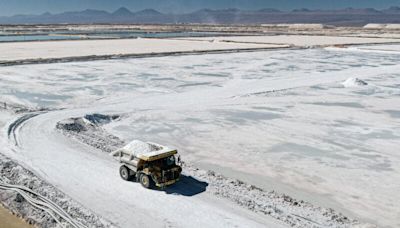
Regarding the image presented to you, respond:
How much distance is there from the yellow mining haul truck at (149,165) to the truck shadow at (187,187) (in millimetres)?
292

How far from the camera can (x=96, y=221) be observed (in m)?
12.3

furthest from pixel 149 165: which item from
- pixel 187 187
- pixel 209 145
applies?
pixel 209 145

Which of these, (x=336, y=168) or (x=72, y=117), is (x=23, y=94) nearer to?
(x=72, y=117)

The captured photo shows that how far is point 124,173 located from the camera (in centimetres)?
1501

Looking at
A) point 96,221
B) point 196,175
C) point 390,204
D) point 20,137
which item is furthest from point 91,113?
point 390,204

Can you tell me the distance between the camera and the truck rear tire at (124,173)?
14891mm

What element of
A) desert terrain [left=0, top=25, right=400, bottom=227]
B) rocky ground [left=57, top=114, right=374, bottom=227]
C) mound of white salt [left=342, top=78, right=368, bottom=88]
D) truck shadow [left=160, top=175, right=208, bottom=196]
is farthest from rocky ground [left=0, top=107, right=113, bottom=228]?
mound of white salt [left=342, top=78, right=368, bottom=88]

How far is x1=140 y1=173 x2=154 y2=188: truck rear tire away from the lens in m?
14.2

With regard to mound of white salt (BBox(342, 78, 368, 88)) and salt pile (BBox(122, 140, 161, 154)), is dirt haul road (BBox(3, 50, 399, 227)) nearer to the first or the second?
salt pile (BBox(122, 140, 161, 154))

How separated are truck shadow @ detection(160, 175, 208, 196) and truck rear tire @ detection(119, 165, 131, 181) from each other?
140 cm

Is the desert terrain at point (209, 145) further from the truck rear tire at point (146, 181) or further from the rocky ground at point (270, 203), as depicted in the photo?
the truck rear tire at point (146, 181)

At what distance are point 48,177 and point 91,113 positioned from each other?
984 centimetres

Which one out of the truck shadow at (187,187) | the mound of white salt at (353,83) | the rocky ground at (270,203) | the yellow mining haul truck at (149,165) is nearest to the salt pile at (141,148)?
the yellow mining haul truck at (149,165)

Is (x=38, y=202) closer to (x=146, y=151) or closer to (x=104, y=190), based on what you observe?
(x=104, y=190)
